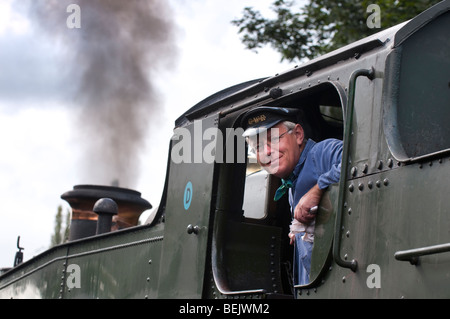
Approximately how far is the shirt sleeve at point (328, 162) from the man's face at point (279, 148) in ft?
0.59

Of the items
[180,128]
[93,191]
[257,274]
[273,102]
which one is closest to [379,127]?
[273,102]

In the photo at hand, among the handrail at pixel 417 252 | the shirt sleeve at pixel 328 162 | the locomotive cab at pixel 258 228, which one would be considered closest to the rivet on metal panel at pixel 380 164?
the shirt sleeve at pixel 328 162

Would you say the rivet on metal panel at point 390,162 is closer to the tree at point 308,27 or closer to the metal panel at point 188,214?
the metal panel at point 188,214

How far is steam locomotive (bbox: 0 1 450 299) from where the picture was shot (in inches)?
103

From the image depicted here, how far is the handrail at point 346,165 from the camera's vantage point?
2803 millimetres

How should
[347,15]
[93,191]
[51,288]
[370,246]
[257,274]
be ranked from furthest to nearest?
1. [347,15]
2. [93,191]
3. [51,288]
4. [257,274]
5. [370,246]

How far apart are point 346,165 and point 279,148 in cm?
75

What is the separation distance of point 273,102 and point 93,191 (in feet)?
11.5

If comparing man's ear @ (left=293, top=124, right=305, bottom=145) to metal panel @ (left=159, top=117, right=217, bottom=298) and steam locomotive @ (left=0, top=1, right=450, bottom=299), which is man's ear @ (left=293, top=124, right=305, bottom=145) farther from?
metal panel @ (left=159, top=117, right=217, bottom=298)

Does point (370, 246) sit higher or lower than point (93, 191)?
lower

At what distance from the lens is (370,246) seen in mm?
2756
